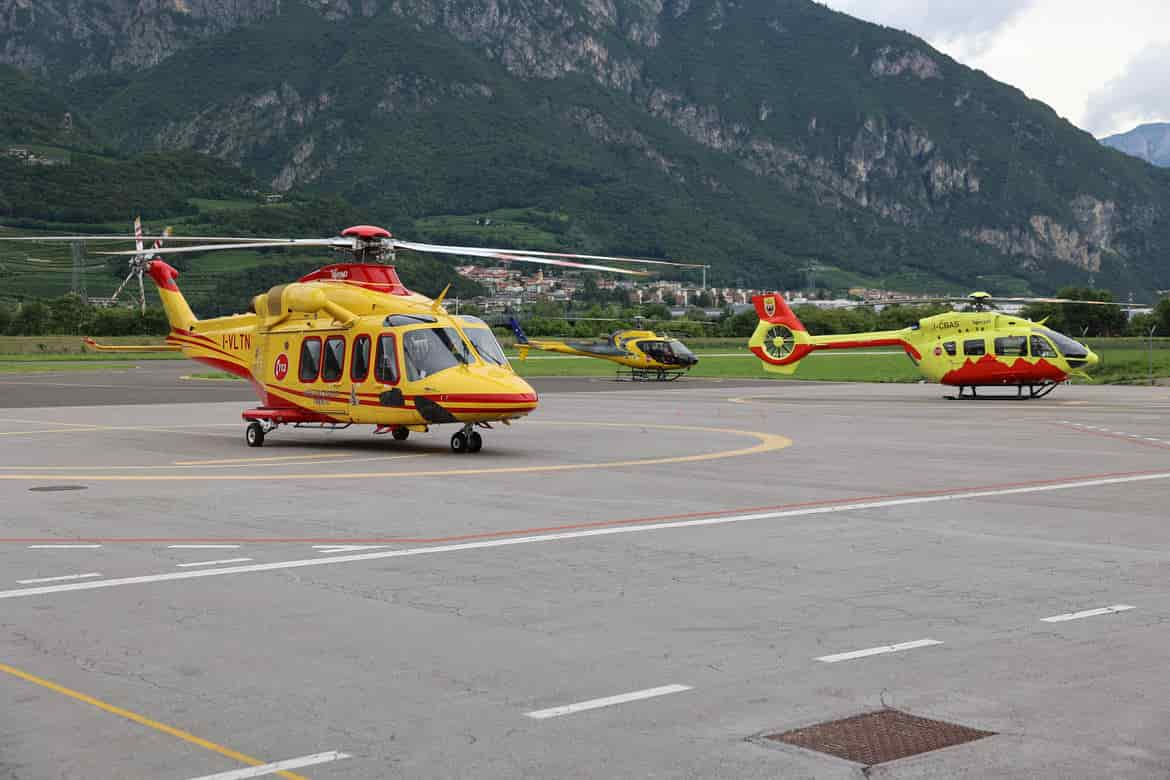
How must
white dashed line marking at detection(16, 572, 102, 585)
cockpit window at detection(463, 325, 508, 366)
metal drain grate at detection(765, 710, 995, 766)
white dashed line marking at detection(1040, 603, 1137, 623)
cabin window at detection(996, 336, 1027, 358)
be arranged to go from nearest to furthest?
metal drain grate at detection(765, 710, 995, 766), white dashed line marking at detection(1040, 603, 1137, 623), white dashed line marking at detection(16, 572, 102, 585), cockpit window at detection(463, 325, 508, 366), cabin window at detection(996, 336, 1027, 358)

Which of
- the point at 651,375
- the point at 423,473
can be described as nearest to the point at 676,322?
the point at 651,375

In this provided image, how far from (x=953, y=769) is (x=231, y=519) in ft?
33.5

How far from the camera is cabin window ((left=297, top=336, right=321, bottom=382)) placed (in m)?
24.6

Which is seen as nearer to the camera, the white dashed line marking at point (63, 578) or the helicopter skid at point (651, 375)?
the white dashed line marking at point (63, 578)

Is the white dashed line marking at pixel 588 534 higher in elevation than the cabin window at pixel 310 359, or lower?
lower

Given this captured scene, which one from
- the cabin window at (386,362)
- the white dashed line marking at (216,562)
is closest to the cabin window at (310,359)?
the cabin window at (386,362)

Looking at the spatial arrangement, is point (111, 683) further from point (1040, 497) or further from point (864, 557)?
point (1040, 497)

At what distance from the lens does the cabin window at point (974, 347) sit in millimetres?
41938

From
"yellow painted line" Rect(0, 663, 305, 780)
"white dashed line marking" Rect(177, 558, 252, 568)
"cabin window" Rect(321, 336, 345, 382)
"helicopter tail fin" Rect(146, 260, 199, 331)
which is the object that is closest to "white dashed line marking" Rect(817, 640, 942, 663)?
"yellow painted line" Rect(0, 663, 305, 780)

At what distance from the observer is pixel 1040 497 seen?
16.3 m

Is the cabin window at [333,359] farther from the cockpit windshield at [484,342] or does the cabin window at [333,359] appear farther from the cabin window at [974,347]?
the cabin window at [974,347]

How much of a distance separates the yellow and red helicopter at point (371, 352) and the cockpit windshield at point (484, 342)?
0.08 ft

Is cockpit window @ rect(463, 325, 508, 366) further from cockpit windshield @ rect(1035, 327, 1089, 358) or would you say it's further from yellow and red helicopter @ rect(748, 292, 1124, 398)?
cockpit windshield @ rect(1035, 327, 1089, 358)

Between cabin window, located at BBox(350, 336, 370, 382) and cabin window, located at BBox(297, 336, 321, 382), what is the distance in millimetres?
983
